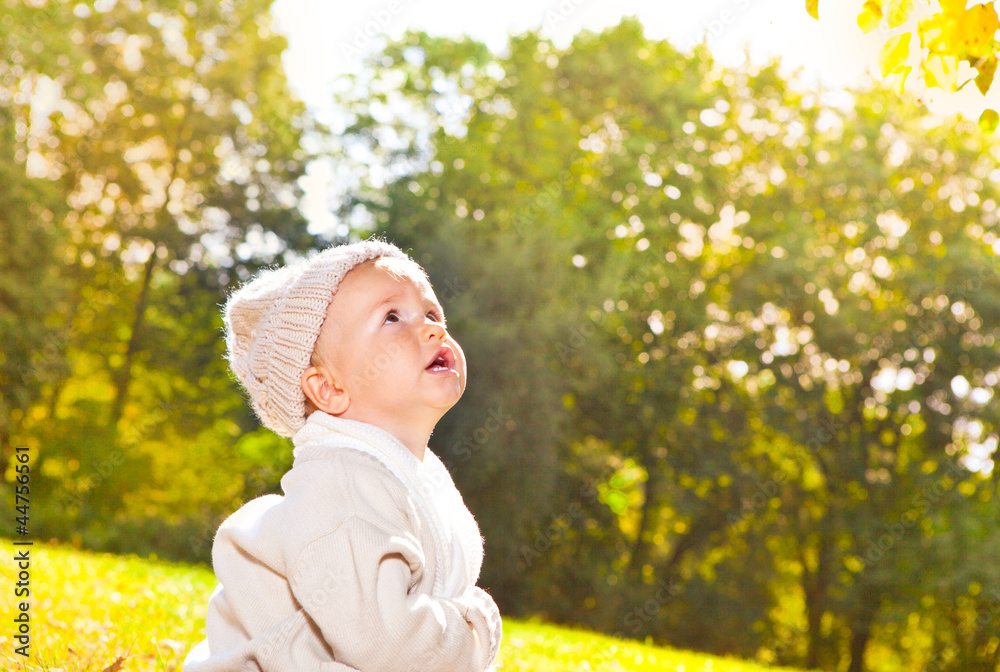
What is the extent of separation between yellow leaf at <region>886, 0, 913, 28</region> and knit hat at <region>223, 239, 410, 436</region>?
7.14 feet

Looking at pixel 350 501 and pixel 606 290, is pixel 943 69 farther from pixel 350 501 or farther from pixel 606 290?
pixel 606 290

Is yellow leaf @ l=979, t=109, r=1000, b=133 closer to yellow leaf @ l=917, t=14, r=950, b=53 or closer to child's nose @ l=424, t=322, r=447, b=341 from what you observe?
yellow leaf @ l=917, t=14, r=950, b=53

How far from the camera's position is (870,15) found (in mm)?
3314

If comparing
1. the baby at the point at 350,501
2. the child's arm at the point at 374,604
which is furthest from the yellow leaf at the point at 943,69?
the child's arm at the point at 374,604

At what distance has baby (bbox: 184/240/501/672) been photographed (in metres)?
1.96

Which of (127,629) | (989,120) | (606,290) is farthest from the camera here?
(606,290)

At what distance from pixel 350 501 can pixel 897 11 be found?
2.80m

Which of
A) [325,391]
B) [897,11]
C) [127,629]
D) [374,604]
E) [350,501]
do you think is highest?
[897,11]

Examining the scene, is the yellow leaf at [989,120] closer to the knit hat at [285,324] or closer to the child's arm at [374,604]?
the knit hat at [285,324]

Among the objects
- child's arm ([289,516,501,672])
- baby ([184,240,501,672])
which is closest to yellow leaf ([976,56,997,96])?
baby ([184,240,501,672])

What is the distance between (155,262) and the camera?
77.3 ft

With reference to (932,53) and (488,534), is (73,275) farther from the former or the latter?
(932,53)

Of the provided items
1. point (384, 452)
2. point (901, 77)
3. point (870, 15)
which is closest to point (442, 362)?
point (384, 452)

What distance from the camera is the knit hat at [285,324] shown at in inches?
94.0
